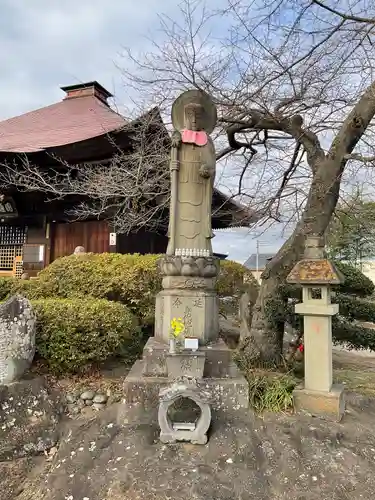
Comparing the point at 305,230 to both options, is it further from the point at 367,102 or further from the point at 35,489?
the point at 35,489

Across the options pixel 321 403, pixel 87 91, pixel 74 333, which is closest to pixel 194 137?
pixel 74 333

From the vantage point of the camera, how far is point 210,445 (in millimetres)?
3045

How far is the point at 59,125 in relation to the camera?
11.3 metres

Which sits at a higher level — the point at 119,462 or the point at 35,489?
the point at 119,462

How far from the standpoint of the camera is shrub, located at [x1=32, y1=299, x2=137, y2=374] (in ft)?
14.6

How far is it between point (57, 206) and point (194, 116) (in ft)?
21.8

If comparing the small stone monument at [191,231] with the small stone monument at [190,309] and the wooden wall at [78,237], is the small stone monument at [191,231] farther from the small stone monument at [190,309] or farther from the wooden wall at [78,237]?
the wooden wall at [78,237]

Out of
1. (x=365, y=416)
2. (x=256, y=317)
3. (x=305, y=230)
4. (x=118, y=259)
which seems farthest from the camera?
(x=118, y=259)

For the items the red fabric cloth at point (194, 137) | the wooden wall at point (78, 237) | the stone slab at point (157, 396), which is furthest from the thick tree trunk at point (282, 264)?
the wooden wall at point (78, 237)

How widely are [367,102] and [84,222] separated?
730cm

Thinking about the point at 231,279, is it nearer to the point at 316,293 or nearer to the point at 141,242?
the point at 141,242

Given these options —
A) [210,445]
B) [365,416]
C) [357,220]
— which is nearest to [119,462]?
[210,445]

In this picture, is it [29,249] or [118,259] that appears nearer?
[118,259]

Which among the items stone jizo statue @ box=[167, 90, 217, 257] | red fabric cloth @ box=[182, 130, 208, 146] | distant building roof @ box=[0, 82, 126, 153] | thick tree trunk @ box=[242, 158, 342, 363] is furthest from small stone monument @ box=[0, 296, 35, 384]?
distant building roof @ box=[0, 82, 126, 153]
